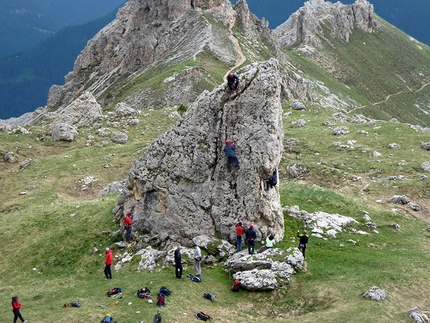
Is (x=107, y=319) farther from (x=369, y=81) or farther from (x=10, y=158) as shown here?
(x=369, y=81)

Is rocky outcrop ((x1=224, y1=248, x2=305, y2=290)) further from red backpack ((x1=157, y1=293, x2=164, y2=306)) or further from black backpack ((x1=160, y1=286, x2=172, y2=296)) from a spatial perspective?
red backpack ((x1=157, y1=293, x2=164, y2=306))

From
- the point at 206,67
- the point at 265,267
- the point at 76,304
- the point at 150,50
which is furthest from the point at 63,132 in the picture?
the point at 150,50

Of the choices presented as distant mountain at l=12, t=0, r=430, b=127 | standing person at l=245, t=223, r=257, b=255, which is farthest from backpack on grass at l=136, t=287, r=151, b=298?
distant mountain at l=12, t=0, r=430, b=127

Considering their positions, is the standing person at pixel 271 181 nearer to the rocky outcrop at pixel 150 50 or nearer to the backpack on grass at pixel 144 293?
the backpack on grass at pixel 144 293

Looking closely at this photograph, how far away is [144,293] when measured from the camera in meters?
23.4

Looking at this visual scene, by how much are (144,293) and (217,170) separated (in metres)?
10.6

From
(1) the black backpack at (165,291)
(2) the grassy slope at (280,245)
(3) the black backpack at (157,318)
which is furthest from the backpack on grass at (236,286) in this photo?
(3) the black backpack at (157,318)

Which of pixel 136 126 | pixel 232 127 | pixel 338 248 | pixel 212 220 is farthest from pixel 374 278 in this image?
pixel 136 126

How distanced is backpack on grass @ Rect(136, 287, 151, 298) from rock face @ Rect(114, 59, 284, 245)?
649 centimetres

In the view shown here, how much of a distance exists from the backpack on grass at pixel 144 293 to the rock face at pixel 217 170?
649cm

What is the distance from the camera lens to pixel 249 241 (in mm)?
27812

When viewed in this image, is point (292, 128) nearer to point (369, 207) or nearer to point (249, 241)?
point (369, 207)

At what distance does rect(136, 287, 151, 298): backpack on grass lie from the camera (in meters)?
23.2

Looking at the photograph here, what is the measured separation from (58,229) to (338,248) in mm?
22444
